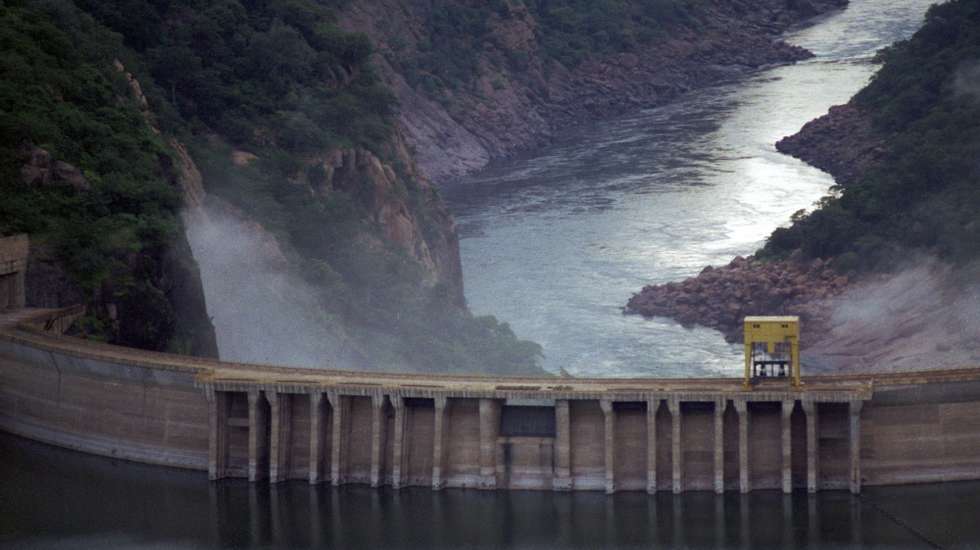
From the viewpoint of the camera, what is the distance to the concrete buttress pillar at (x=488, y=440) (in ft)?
335

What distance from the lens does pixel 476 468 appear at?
10325cm

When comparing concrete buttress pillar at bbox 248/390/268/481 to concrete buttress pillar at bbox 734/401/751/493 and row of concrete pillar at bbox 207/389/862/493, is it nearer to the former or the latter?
row of concrete pillar at bbox 207/389/862/493

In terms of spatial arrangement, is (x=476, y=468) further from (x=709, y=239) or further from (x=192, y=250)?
(x=709, y=239)

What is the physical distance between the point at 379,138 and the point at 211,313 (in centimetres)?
2677

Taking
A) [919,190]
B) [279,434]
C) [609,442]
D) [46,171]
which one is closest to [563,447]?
[609,442]

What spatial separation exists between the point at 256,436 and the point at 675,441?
17.4 metres

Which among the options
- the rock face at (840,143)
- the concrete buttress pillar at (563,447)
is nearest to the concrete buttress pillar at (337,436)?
the concrete buttress pillar at (563,447)

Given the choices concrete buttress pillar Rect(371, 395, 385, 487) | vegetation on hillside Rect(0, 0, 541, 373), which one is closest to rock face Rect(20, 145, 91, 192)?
vegetation on hillside Rect(0, 0, 541, 373)

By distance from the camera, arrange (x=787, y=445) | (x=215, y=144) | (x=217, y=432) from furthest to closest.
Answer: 1. (x=215, y=144)
2. (x=217, y=432)
3. (x=787, y=445)

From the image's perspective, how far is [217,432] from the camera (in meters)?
105

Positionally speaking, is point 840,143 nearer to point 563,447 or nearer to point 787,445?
point 787,445

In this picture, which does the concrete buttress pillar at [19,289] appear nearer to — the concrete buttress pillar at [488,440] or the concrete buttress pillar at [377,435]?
the concrete buttress pillar at [377,435]

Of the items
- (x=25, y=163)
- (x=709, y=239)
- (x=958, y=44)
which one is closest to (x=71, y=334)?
(x=25, y=163)

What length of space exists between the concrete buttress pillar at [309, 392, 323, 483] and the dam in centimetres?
7
